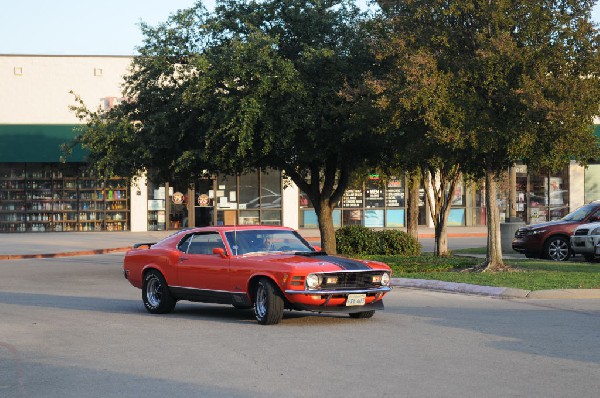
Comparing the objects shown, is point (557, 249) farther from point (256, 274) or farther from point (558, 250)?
point (256, 274)

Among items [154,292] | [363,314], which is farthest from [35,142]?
[363,314]

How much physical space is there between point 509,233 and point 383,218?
22468mm

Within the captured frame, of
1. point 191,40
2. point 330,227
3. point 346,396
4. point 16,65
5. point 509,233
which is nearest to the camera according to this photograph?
point 346,396

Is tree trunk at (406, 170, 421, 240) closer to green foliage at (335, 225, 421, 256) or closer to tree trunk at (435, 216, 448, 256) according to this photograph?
green foliage at (335, 225, 421, 256)

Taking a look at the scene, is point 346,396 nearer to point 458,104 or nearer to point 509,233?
point 458,104

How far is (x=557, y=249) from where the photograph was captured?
96.1 feet

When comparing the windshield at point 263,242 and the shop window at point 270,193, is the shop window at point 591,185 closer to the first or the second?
the shop window at point 270,193

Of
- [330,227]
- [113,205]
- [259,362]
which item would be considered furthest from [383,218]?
[259,362]

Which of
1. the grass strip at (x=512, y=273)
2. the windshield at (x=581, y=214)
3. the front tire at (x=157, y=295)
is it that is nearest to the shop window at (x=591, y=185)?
the windshield at (x=581, y=214)

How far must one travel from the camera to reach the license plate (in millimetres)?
14177

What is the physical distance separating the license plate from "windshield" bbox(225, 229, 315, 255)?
154cm

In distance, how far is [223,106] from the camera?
25.2m

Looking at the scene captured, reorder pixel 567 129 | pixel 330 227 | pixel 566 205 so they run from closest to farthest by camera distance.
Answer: pixel 567 129 < pixel 330 227 < pixel 566 205

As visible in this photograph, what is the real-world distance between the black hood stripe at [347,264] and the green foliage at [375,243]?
1565cm
